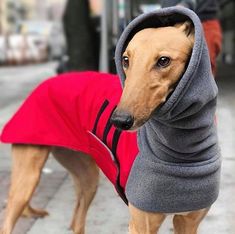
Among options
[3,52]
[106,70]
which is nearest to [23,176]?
[106,70]

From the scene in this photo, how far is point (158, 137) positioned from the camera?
9.46 ft

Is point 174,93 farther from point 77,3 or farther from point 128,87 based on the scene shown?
point 77,3

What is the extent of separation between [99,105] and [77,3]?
10.2 metres

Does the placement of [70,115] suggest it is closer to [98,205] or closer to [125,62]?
[125,62]

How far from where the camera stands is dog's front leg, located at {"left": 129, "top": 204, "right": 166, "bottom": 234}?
10.0 feet

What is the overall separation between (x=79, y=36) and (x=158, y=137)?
10813 mm

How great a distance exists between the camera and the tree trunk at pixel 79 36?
1344cm

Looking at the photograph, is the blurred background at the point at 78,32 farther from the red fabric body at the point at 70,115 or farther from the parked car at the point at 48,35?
the red fabric body at the point at 70,115

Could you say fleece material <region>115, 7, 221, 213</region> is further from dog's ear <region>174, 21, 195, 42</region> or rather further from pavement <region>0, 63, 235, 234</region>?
pavement <region>0, 63, 235, 234</region>

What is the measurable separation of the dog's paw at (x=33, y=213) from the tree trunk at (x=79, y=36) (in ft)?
28.8

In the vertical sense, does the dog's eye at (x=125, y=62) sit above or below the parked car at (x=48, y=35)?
above

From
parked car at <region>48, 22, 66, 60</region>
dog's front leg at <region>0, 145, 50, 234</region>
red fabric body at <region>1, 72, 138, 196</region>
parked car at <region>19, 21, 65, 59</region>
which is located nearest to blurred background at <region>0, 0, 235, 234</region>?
dog's front leg at <region>0, 145, 50, 234</region>

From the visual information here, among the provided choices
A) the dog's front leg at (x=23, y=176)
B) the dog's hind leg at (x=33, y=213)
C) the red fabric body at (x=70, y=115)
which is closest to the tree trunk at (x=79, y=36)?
the dog's hind leg at (x=33, y=213)

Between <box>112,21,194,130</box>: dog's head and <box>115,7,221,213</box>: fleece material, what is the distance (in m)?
0.06
